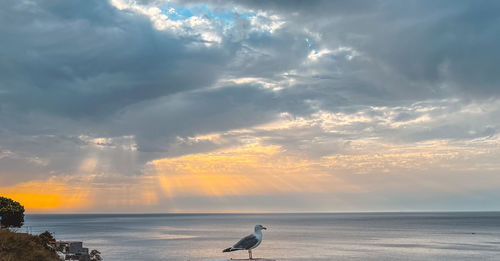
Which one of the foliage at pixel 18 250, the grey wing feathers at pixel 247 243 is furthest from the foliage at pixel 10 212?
the grey wing feathers at pixel 247 243

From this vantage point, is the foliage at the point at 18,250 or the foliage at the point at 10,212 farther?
the foliage at the point at 10,212

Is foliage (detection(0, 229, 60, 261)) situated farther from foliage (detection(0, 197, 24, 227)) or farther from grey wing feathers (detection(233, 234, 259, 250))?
foliage (detection(0, 197, 24, 227))

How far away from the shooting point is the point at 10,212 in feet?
157

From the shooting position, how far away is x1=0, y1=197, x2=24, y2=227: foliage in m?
47.7

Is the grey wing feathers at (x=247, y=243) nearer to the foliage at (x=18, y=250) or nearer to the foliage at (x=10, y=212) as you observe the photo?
the foliage at (x=18, y=250)

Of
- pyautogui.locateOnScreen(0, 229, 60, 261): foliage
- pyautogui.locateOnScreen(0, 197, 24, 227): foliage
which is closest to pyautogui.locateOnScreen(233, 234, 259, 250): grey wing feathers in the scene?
pyautogui.locateOnScreen(0, 229, 60, 261): foliage

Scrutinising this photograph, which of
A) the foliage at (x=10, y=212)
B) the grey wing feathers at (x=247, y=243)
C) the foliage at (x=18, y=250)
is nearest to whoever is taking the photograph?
the grey wing feathers at (x=247, y=243)

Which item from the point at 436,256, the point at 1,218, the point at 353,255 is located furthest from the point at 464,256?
the point at 1,218

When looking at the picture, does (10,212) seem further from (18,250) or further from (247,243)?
(247,243)

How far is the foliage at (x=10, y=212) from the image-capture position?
156ft

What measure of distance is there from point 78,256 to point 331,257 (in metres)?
56.3

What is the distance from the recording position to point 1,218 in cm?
4809

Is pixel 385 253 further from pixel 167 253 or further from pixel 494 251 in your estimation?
pixel 167 253

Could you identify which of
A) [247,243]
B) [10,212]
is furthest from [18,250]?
[10,212]
